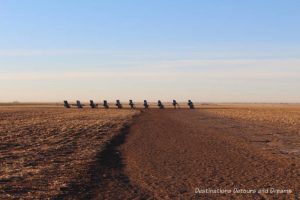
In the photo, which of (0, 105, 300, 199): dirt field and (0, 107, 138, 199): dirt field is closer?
(0, 105, 300, 199): dirt field

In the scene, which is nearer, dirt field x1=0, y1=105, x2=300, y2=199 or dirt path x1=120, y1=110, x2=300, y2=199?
dirt field x1=0, y1=105, x2=300, y2=199

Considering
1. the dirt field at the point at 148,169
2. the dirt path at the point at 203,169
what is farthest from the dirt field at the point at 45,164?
the dirt path at the point at 203,169

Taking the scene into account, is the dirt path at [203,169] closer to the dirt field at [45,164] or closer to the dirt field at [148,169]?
the dirt field at [148,169]

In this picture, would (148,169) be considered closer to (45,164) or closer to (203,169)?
(203,169)

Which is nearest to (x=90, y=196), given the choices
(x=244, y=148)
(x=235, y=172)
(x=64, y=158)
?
(x=235, y=172)

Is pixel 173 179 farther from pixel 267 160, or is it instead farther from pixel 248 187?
pixel 267 160

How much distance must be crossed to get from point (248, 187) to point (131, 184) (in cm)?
263

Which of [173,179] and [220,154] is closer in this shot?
[173,179]

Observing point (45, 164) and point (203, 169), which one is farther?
point (45, 164)

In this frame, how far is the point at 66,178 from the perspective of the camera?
11734 mm

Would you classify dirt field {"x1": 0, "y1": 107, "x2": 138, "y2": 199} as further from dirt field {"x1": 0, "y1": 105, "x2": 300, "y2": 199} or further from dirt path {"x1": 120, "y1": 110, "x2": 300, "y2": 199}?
dirt path {"x1": 120, "y1": 110, "x2": 300, "y2": 199}

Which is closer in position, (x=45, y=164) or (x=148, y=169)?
(x=148, y=169)

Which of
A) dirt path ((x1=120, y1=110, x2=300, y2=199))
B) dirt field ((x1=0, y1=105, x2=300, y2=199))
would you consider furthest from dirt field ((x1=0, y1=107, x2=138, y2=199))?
dirt path ((x1=120, y1=110, x2=300, y2=199))

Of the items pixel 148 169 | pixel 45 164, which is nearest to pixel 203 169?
pixel 148 169
